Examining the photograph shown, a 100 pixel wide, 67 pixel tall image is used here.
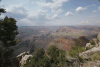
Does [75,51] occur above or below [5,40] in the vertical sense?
below

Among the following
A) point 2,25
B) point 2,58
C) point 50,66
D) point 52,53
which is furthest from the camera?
point 52,53

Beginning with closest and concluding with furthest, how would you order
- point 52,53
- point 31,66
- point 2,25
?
point 31,66, point 2,25, point 52,53

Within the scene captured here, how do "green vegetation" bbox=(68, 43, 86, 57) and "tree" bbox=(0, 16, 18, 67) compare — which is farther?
"green vegetation" bbox=(68, 43, 86, 57)

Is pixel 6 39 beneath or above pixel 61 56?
above

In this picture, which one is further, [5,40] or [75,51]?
[75,51]

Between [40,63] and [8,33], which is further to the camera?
[8,33]

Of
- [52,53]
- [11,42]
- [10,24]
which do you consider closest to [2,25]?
[10,24]

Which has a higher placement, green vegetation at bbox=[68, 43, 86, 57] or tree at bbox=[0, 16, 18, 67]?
tree at bbox=[0, 16, 18, 67]

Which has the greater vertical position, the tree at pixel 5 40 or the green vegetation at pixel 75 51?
the tree at pixel 5 40

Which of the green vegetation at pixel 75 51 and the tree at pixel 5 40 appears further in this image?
the green vegetation at pixel 75 51

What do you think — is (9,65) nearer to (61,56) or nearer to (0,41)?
(0,41)

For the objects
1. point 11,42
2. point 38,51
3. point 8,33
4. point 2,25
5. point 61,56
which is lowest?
point 61,56
